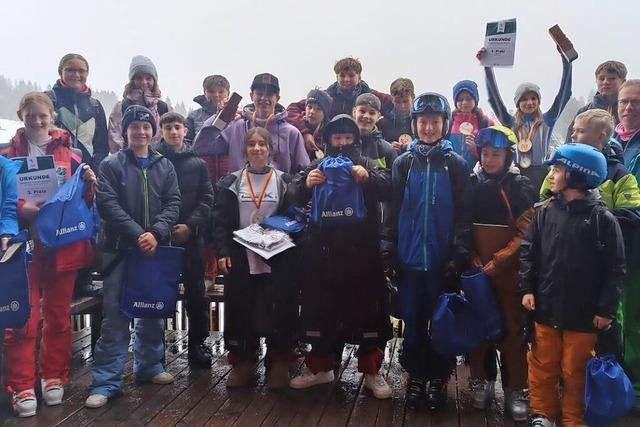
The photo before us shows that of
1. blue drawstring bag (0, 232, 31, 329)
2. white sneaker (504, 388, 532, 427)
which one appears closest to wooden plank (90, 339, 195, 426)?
blue drawstring bag (0, 232, 31, 329)

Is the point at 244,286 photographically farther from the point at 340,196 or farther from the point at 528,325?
the point at 528,325

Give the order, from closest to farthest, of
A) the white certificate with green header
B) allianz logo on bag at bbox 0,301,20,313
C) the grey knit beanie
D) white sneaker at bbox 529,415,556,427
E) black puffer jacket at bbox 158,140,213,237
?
white sneaker at bbox 529,415,556,427 → allianz logo on bag at bbox 0,301,20,313 → black puffer jacket at bbox 158,140,213,237 → the white certificate with green header → the grey knit beanie

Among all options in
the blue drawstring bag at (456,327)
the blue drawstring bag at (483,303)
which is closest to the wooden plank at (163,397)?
the blue drawstring bag at (456,327)

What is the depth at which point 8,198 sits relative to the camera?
139 inches

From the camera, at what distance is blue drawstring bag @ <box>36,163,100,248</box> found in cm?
362

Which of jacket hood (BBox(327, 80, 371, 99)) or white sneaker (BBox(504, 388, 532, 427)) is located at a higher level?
jacket hood (BBox(327, 80, 371, 99))

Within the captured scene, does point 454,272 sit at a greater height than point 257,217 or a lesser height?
lesser

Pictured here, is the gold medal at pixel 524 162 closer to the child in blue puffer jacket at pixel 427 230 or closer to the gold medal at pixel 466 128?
the gold medal at pixel 466 128

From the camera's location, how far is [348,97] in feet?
18.0

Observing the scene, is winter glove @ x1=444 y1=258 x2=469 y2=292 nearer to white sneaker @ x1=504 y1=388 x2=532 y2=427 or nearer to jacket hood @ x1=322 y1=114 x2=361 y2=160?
white sneaker @ x1=504 y1=388 x2=532 y2=427

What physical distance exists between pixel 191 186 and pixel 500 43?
3.03m

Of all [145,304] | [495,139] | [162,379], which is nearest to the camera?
[495,139]

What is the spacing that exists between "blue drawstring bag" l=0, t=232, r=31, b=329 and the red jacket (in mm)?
299

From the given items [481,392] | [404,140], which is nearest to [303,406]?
[481,392]
